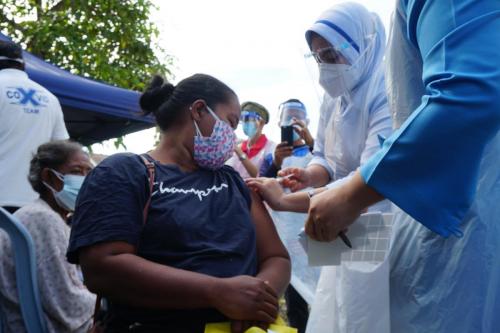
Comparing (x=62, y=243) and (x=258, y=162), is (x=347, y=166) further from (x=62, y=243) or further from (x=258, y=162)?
(x=258, y=162)

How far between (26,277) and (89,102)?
140 inches

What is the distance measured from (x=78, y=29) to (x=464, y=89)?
9.10 meters

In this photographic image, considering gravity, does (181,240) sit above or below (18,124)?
above

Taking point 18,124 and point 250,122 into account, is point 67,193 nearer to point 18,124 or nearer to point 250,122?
point 18,124

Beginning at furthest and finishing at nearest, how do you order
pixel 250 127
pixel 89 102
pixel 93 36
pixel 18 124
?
pixel 93 36
pixel 89 102
pixel 250 127
pixel 18 124

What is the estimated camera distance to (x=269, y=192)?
2.03 metres

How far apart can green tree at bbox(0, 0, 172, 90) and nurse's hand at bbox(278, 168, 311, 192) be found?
7466 mm

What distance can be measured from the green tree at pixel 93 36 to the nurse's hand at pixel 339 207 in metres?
8.40

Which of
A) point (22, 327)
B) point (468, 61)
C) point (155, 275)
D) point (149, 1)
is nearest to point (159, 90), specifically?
point (155, 275)

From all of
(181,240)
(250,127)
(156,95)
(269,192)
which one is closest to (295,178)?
(269,192)

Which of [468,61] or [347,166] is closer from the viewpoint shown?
[468,61]

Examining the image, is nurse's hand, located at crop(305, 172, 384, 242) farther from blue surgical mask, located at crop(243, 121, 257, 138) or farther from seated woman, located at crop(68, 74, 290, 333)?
blue surgical mask, located at crop(243, 121, 257, 138)

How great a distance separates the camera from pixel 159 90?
6.97ft

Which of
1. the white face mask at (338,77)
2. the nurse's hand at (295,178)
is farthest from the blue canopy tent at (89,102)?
the white face mask at (338,77)
